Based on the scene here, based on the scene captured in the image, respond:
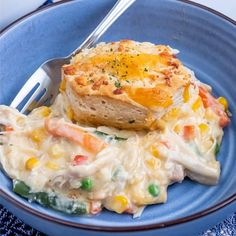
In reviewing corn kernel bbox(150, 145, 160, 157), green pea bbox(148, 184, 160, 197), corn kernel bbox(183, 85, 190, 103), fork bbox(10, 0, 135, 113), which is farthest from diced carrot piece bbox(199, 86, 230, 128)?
fork bbox(10, 0, 135, 113)

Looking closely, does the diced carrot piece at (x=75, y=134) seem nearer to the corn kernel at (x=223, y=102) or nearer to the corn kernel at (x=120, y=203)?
the corn kernel at (x=120, y=203)

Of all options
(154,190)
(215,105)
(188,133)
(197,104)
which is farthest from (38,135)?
(215,105)

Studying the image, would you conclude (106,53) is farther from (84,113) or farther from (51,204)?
(51,204)

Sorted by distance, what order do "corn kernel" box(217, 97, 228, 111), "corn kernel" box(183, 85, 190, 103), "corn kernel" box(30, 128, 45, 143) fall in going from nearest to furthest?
"corn kernel" box(30, 128, 45, 143)
"corn kernel" box(183, 85, 190, 103)
"corn kernel" box(217, 97, 228, 111)

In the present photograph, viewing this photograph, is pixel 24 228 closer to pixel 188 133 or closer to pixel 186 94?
pixel 188 133

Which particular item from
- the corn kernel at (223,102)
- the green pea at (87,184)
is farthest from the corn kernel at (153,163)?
the corn kernel at (223,102)

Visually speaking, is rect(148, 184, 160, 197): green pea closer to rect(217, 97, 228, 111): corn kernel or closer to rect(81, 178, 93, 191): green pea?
rect(81, 178, 93, 191): green pea
